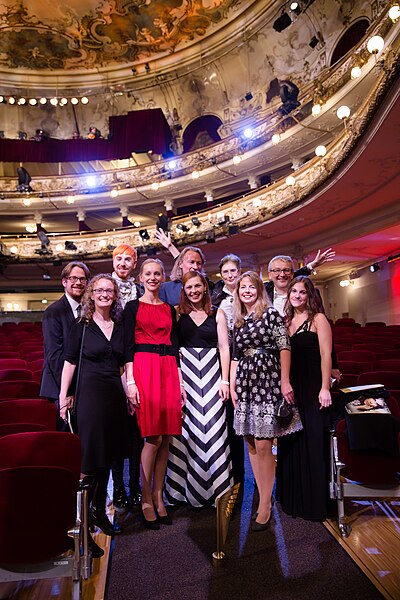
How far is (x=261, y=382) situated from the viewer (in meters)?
2.89

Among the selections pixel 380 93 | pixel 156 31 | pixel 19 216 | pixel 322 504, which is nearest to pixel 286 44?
pixel 156 31

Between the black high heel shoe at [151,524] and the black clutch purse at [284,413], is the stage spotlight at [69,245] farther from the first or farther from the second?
the black clutch purse at [284,413]

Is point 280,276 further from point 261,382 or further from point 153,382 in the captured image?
point 153,382

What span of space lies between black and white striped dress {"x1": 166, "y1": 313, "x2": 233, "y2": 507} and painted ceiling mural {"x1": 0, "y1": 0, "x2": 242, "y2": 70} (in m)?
15.8

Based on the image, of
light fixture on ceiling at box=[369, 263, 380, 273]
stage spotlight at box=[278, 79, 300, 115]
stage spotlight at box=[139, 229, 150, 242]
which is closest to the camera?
stage spotlight at box=[278, 79, 300, 115]

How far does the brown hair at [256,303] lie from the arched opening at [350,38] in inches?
499

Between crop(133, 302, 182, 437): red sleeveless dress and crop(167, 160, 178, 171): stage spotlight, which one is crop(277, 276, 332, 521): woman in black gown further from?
crop(167, 160, 178, 171): stage spotlight

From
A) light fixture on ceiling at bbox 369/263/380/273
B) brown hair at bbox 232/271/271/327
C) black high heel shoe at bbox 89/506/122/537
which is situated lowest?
black high heel shoe at bbox 89/506/122/537

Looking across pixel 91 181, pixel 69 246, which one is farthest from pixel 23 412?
pixel 91 181

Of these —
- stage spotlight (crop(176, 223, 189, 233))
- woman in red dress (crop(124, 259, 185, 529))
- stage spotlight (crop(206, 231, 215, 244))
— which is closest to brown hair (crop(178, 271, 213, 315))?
woman in red dress (crop(124, 259, 185, 529))

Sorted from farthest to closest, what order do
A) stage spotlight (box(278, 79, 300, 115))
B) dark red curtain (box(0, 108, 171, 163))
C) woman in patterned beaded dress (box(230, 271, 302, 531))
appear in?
dark red curtain (box(0, 108, 171, 163)) < stage spotlight (box(278, 79, 300, 115)) < woman in patterned beaded dress (box(230, 271, 302, 531))

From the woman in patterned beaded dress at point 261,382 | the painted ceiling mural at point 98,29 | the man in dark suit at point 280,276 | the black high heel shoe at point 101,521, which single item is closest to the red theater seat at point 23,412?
the black high heel shoe at point 101,521

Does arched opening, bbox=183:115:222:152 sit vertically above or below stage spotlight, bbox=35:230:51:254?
above

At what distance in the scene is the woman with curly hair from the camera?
2633mm
